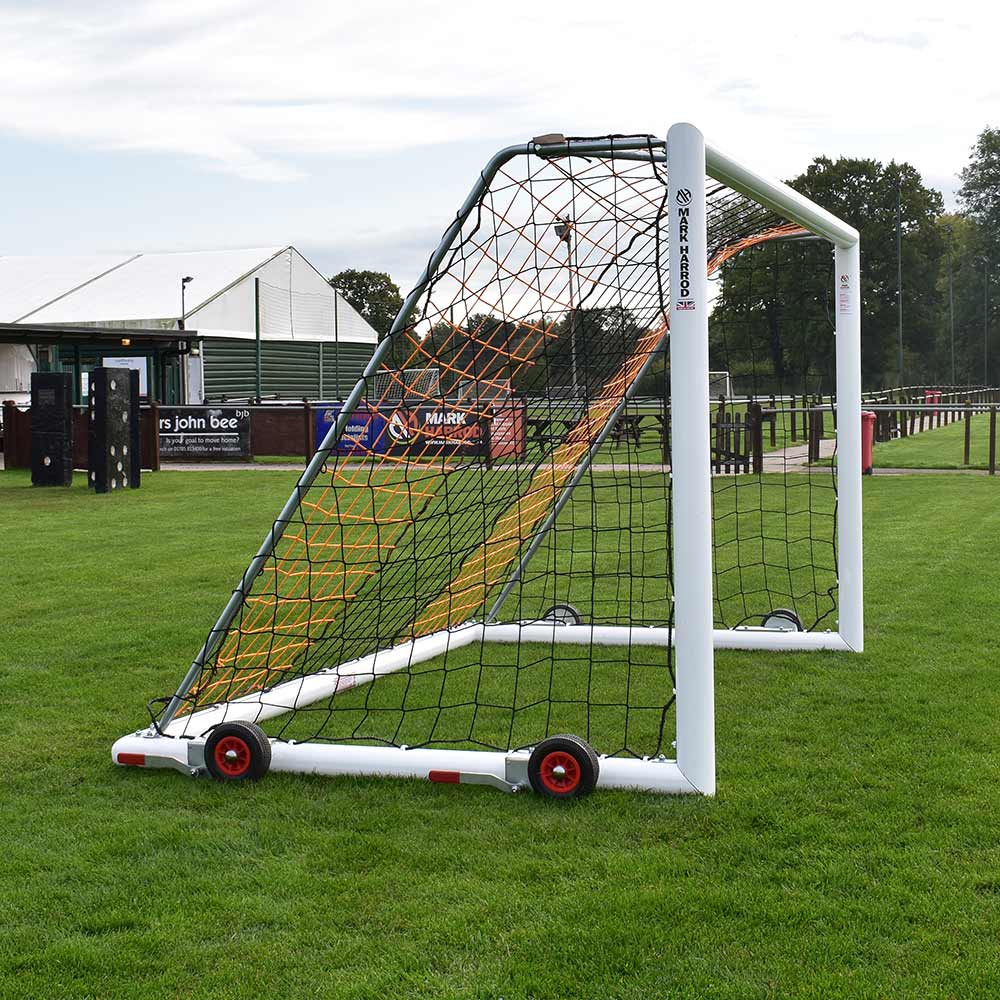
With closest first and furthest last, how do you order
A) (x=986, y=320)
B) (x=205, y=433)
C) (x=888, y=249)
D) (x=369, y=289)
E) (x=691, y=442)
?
(x=691, y=442), (x=205, y=433), (x=888, y=249), (x=986, y=320), (x=369, y=289)

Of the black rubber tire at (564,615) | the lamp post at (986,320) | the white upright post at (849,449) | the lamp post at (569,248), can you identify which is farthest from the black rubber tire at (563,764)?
the lamp post at (986,320)

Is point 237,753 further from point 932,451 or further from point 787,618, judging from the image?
point 932,451

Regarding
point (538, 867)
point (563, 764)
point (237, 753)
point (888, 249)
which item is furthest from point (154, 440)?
point (888, 249)

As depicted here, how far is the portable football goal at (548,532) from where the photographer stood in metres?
4.47

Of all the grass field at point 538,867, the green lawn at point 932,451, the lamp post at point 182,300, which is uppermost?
the lamp post at point 182,300

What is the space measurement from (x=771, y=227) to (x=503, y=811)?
3.89 meters

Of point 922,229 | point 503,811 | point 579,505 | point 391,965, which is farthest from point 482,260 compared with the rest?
point 922,229

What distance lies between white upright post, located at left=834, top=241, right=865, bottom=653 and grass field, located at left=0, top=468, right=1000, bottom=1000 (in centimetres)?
36

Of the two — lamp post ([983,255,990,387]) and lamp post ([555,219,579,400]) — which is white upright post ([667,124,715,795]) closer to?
lamp post ([555,219,579,400])

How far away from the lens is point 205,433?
23.9 metres

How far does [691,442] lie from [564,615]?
310 centimetres

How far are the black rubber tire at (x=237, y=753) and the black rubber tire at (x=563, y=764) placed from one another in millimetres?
1004

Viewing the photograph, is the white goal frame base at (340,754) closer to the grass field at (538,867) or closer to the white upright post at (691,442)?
the grass field at (538,867)

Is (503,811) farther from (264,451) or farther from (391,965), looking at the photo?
(264,451)
